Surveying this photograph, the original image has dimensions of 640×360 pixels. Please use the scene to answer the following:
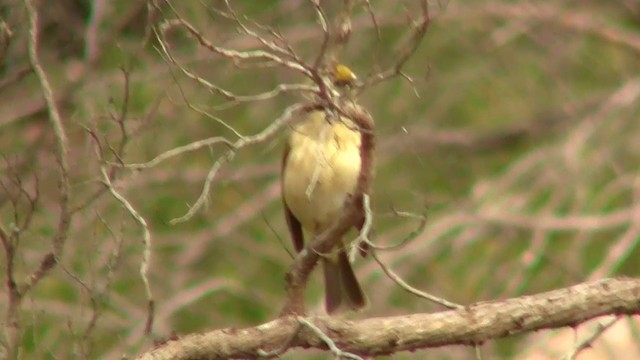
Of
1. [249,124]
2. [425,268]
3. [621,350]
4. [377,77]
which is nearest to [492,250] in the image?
[425,268]

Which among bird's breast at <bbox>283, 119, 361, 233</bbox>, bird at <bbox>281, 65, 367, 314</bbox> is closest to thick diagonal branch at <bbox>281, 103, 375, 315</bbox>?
bird at <bbox>281, 65, 367, 314</bbox>

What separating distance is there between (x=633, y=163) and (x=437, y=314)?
4.34 meters

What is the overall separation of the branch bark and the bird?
0.62 metres

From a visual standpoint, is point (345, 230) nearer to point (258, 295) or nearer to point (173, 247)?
point (258, 295)

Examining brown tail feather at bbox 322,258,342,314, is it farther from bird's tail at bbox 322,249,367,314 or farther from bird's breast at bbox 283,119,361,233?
bird's breast at bbox 283,119,361,233

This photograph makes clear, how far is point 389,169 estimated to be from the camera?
873cm

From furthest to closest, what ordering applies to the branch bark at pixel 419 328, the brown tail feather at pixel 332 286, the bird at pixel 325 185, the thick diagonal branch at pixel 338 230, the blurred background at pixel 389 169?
the blurred background at pixel 389 169 → the brown tail feather at pixel 332 286 → the bird at pixel 325 185 → the branch bark at pixel 419 328 → the thick diagonal branch at pixel 338 230

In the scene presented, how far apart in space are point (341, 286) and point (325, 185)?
0.60 metres

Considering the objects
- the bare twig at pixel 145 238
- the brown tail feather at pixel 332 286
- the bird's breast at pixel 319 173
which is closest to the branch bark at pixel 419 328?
the bare twig at pixel 145 238

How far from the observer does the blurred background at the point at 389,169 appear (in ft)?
22.0

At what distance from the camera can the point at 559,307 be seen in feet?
13.0

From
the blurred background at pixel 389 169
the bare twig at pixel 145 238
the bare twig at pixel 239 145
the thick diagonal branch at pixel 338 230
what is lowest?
the bare twig at pixel 145 238

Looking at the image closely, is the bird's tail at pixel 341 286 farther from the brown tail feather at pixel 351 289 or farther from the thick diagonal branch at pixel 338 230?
the thick diagonal branch at pixel 338 230

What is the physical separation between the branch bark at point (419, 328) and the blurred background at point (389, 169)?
79.0 inches
